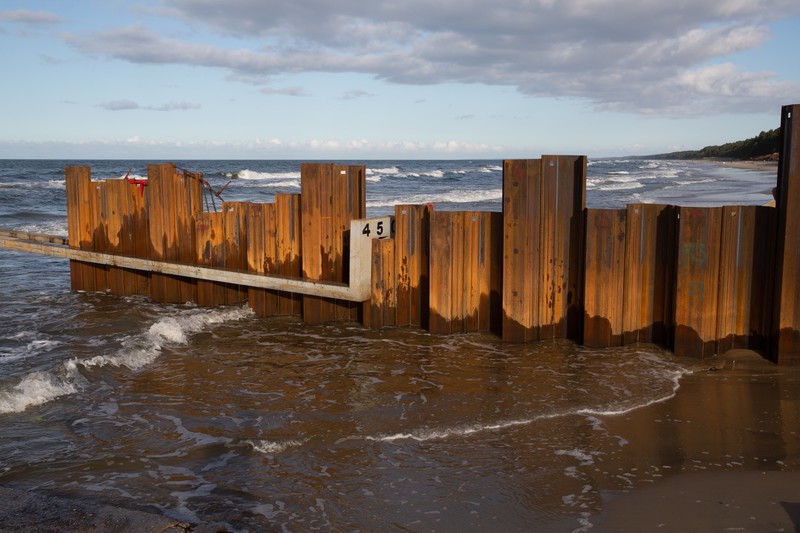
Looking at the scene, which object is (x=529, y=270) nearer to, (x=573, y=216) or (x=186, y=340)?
(x=573, y=216)

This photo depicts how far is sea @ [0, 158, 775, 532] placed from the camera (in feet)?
16.3

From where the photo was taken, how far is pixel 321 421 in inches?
256

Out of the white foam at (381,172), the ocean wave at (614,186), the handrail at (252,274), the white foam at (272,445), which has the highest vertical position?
the white foam at (381,172)

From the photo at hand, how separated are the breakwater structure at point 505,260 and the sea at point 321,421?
0.38 m

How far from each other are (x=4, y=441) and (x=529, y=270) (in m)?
5.86

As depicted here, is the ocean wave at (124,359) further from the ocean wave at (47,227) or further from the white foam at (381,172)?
the white foam at (381,172)

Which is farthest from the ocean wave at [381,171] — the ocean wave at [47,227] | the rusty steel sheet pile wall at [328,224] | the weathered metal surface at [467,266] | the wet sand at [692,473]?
the wet sand at [692,473]

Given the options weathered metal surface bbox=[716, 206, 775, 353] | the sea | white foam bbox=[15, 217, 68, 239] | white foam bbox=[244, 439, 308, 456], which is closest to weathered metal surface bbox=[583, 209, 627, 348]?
the sea

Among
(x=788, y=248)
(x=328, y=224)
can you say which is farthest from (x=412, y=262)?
(x=788, y=248)

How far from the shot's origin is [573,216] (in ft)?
27.7

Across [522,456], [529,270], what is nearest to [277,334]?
[529,270]

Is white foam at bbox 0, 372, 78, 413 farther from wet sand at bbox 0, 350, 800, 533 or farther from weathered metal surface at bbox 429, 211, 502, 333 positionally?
weathered metal surface at bbox 429, 211, 502, 333

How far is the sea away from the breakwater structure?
38 centimetres

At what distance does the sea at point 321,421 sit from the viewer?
496cm
